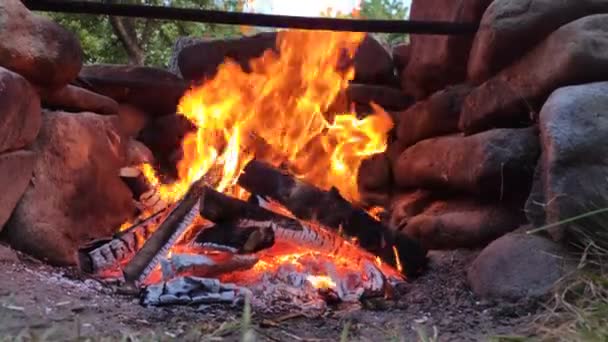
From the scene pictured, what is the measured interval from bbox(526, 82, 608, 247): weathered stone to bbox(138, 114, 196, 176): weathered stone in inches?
68.0

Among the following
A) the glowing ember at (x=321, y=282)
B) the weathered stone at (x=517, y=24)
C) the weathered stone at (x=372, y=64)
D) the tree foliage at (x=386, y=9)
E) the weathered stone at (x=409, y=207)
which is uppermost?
the tree foliage at (x=386, y=9)

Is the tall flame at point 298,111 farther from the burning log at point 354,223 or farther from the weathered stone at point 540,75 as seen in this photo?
the weathered stone at point 540,75

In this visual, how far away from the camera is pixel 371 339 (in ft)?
4.56

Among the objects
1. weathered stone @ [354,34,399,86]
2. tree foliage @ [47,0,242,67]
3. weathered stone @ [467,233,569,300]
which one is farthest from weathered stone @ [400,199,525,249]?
tree foliage @ [47,0,242,67]

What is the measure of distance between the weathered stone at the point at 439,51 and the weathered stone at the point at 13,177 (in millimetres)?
1555

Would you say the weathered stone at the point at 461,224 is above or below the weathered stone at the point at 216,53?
below

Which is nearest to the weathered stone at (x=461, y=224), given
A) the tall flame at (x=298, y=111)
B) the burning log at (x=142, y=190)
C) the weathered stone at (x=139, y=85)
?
the tall flame at (x=298, y=111)

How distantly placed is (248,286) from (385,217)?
0.97m

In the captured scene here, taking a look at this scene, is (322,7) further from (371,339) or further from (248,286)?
(371,339)

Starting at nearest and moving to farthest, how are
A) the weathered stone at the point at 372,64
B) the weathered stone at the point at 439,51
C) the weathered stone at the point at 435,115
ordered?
1. the weathered stone at the point at 439,51
2. the weathered stone at the point at 435,115
3. the weathered stone at the point at 372,64

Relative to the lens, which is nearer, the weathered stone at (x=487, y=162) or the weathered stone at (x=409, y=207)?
the weathered stone at (x=487, y=162)

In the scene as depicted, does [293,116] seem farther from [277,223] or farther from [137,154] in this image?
[277,223]

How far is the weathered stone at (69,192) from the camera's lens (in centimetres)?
189

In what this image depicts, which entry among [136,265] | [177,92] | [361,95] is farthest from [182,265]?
[361,95]
